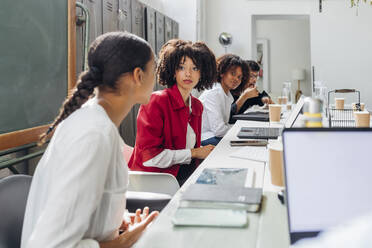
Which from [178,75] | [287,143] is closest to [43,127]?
[178,75]

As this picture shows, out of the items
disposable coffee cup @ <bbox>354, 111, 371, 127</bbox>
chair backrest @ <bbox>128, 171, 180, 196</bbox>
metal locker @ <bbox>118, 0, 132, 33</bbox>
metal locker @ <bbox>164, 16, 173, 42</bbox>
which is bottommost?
chair backrest @ <bbox>128, 171, 180, 196</bbox>

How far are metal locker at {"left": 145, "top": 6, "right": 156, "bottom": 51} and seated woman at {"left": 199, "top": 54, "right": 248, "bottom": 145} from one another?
3.74ft

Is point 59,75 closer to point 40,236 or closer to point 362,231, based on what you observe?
point 40,236

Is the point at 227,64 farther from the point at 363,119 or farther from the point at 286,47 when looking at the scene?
the point at 286,47

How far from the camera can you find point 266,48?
9.16m

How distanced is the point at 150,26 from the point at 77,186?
3.62 metres

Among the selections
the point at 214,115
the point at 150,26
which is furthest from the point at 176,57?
the point at 150,26

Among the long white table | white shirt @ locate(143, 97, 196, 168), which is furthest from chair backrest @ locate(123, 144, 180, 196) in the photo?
the long white table

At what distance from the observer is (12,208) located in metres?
1.00

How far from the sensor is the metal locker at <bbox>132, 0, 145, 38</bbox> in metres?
3.83

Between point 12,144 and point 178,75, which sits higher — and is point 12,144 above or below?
below

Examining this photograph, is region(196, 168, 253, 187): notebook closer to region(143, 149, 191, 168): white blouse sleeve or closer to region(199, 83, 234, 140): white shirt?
region(143, 149, 191, 168): white blouse sleeve

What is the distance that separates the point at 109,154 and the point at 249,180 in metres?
0.52

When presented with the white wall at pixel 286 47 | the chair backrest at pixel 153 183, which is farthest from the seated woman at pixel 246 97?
the white wall at pixel 286 47
